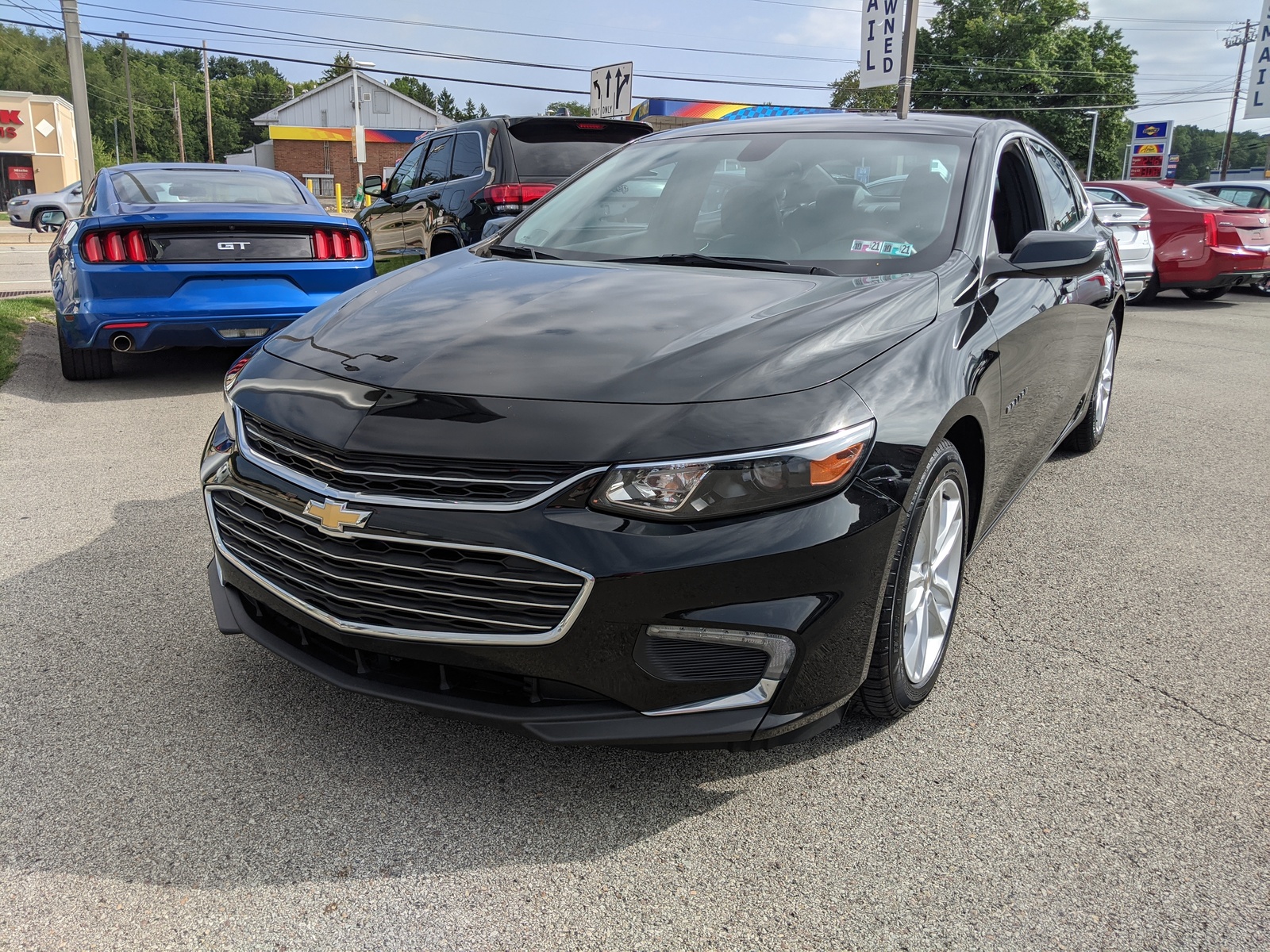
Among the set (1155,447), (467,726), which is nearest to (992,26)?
(1155,447)

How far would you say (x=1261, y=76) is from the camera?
26297 mm

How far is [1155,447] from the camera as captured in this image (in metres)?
5.73

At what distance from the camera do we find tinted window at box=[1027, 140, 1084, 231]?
13.6 ft

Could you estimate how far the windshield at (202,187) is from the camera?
6.91 m

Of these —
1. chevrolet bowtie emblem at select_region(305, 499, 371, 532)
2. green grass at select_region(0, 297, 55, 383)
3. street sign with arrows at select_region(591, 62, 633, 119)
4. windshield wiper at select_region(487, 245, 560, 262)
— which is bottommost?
green grass at select_region(0, 297, 55, 383)

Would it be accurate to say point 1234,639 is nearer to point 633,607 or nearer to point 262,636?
point 633,607

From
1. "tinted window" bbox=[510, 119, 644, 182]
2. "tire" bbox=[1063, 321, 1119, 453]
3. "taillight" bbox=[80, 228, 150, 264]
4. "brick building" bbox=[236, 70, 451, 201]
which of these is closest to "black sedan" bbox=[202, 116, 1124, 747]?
"tire" bbox=[1063, 321, 1119, 453]

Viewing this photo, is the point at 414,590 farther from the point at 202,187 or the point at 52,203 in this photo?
the point at 52,203

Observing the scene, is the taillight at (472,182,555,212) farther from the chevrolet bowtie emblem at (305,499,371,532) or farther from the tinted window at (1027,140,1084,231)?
the chevrolet bowtie emblem at (305,499,371,532)

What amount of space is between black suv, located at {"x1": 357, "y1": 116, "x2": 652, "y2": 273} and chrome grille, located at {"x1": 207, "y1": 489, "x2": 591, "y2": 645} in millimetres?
6206

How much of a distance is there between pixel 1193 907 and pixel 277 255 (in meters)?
6.16

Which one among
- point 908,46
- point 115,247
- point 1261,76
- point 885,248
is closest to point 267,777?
point 885,248

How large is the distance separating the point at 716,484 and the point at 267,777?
133cm

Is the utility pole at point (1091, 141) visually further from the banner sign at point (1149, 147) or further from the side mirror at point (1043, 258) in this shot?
the side mirror at point (1043, 258)
